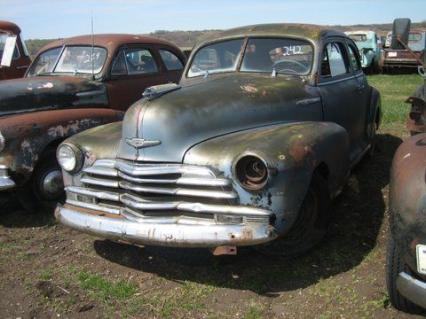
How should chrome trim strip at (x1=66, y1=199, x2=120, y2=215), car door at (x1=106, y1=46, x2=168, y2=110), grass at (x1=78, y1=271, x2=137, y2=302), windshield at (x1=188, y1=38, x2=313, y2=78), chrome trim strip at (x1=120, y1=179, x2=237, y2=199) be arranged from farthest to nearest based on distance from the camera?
car door at (x1=106, y1=46, x2=168, y2=110), windshield at (x1=188, y1=38, x2=313, y2=78), chrome trim strip at (x1=66, y1=199, x2=120, y2=215), grass at (x1=78, y1=271, x2=137, y2=302), chrome trim strip at (x1=120, y1=179, x2=237, y2=199)

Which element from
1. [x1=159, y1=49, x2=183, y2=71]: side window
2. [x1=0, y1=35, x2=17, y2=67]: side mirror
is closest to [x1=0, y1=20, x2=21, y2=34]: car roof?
[x1=0, y1=35, x2=17, y2=67]: side mirror

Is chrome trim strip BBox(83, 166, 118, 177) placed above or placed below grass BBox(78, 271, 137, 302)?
above

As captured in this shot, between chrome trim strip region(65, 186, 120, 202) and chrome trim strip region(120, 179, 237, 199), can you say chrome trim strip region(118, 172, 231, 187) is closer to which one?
chrome trim strip region(120, 179, 237, 199)

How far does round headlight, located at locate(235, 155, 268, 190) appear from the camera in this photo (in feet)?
10.9

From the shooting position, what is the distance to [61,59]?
265 inches

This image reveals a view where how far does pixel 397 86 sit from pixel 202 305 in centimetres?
1304

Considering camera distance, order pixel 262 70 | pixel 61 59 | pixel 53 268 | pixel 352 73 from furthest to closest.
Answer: pixel 61 59 < pixel 352 73 < pixel 262 70 < pixel 53 268

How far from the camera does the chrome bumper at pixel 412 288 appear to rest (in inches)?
102

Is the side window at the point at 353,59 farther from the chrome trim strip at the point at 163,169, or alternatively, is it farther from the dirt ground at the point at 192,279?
the chrome trim strip at the point at 163,169

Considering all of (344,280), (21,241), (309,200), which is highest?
(309,200)

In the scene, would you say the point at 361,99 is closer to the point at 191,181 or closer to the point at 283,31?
the point at 283,31

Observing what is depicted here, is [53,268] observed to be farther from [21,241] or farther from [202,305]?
[202,305]

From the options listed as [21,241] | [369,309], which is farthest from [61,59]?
[369,309]

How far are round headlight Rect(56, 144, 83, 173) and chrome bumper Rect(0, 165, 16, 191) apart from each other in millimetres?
889
